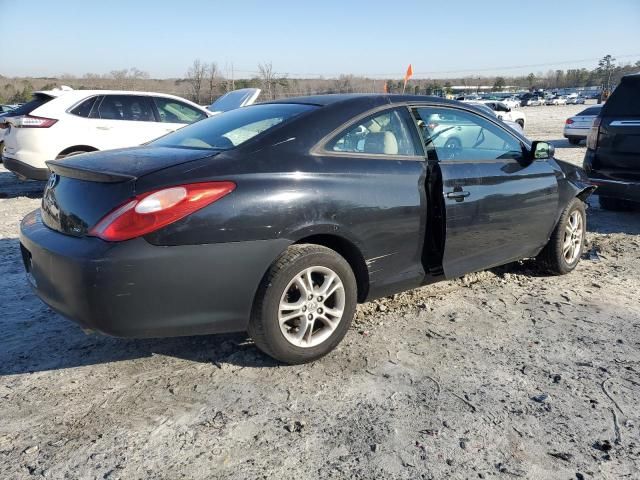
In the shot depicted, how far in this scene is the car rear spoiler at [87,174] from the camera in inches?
104

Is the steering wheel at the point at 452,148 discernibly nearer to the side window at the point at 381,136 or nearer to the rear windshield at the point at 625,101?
the side window at the point at 381,136

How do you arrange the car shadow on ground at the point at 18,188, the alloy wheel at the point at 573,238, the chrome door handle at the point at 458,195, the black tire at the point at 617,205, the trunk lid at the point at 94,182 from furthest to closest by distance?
1. the car shadow on ground at the point at 18,188
2. the black tire at the point at 617,205
3. the alloy wheel at the point at 573,238
4. the chrome door handle at the point at 458,195
5. the trunk lid at the point at 94,182

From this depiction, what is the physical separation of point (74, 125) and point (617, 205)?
811 cm

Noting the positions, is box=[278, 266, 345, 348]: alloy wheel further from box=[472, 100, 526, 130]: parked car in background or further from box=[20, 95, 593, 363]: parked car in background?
box=[472, 100, 526, 130]: parked car in background

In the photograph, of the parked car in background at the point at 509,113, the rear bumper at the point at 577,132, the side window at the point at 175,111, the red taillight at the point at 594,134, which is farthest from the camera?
the parked car in background at the point at 509,113

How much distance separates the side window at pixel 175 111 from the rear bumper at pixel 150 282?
6679 millimetres

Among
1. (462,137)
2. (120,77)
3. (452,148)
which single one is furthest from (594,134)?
(120,77)

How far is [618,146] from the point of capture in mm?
6332

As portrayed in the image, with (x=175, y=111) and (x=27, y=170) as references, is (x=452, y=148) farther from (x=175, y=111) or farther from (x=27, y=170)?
(x=27, y=170)

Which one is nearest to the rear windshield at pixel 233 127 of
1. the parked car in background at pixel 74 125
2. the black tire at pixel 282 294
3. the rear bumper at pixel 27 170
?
the black tire at pixel 282 294

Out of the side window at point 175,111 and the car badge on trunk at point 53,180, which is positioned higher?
the side window at point 175,111

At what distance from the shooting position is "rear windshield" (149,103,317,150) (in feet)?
10.6

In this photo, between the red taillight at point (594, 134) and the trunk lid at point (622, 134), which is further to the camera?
the red taillight at point (594, 134)

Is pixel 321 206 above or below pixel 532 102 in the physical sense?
below
